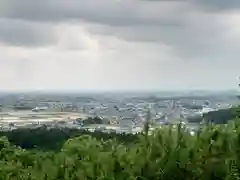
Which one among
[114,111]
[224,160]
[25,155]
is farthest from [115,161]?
[114,111]

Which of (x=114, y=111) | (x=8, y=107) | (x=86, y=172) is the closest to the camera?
(x=86, y=172)

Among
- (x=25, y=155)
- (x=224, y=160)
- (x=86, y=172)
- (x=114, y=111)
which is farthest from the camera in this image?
(x=114, y=111)

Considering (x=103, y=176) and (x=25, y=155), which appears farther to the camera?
(x=25, y=155)

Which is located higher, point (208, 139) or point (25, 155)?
point (208, 139)

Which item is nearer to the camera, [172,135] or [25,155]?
[172,135]

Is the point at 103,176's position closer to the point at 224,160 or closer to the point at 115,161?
the point at 115,161

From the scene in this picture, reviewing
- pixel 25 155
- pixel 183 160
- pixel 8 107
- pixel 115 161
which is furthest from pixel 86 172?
pixel 8 107

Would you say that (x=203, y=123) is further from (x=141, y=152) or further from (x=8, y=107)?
(x=8, y=107)

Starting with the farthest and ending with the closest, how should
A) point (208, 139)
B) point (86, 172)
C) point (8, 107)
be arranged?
point (8, 107)
point (86, 172)
point (208, 139)

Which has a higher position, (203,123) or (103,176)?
(203,123)
